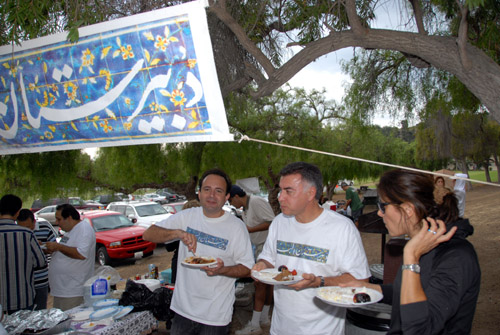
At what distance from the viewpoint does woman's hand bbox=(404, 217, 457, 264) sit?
1796mm

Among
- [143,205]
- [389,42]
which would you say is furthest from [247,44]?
[143,205]

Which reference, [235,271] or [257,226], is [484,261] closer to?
[257,226]

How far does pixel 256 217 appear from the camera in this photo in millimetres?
6680

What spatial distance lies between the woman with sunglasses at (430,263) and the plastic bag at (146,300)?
3.17 meters

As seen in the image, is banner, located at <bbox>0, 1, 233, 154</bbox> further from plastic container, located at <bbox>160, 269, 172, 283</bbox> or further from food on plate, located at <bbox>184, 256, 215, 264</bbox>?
plastic container, located at <bbox>160, 269, 172, 283</bbox>

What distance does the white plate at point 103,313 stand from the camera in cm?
384

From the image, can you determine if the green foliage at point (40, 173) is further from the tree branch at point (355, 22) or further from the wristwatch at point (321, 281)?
the wristwatch at point (321, 281)

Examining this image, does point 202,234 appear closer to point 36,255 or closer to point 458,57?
point 36,255

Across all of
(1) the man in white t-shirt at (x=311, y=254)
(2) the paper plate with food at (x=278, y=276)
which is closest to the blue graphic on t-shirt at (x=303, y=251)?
(1) the man in white t-shirt at (x=311, y=254)

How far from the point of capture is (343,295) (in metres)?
2.38

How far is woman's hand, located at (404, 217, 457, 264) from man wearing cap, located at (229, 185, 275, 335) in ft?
14.0

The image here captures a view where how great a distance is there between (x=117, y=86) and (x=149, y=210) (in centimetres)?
1455

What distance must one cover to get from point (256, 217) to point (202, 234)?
3256 millimetres

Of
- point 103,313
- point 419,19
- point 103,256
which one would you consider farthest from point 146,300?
point 103,256
